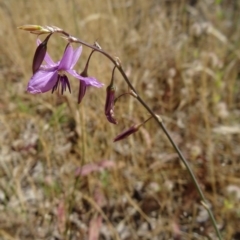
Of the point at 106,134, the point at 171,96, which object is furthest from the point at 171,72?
the point at 106,134

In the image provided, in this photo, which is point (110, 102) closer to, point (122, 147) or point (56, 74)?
point (56, 74)

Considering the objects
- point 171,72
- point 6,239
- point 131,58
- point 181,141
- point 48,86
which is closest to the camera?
point 48,86

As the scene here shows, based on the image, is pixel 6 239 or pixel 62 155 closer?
pixel 6 239

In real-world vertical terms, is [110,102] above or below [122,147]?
above

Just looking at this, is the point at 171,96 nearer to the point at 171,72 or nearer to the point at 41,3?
the point at 171,72

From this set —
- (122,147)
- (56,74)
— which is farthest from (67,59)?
(122,147)

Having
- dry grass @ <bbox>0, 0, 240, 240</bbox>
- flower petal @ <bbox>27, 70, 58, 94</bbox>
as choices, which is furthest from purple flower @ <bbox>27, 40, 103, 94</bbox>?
dry grass @ <bbox>0, 0, 240, 240</bbox>
